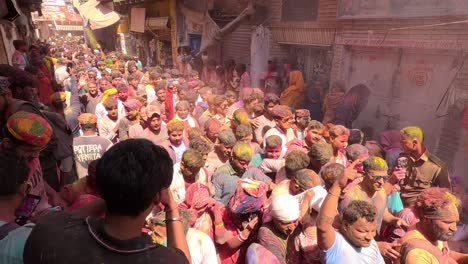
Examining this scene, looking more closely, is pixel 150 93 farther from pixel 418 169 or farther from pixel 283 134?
pixel 418 169

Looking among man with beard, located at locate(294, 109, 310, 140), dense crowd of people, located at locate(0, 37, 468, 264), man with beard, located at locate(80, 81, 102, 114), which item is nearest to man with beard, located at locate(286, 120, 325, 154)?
dense crowd of people, located at locate(0, 37, 468, 264)

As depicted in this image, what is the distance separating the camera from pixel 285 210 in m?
2.33

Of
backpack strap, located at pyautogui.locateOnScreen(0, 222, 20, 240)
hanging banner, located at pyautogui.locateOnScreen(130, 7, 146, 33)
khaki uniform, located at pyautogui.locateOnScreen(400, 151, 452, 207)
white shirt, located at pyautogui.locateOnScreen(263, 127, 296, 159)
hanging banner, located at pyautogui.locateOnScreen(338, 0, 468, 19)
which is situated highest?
hanging banner, located at pyautogui.locateOnScreen(130, 7, 146, 33)

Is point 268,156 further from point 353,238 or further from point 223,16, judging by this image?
point 223,16

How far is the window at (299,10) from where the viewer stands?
8.79 meters

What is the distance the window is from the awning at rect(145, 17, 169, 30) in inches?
308

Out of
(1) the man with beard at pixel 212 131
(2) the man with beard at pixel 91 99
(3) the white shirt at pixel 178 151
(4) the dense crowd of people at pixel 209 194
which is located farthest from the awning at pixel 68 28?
(3) the white shirt at pixel 178 151

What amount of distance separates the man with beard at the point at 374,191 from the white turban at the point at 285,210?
2.10 feet

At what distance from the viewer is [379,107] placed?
743 centimetres

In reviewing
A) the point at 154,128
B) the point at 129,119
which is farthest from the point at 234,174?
the point at 129,119

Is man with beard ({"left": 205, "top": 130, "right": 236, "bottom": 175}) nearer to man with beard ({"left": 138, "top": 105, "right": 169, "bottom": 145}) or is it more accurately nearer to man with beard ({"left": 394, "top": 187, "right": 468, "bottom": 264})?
man with beard ({"left": 138, "top": 105, "right": 169, "bottom": 145})

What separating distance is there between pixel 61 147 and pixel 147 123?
1369 millimetres

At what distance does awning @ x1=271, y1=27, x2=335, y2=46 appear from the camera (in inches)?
330

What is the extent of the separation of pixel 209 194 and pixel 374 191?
1528mm
